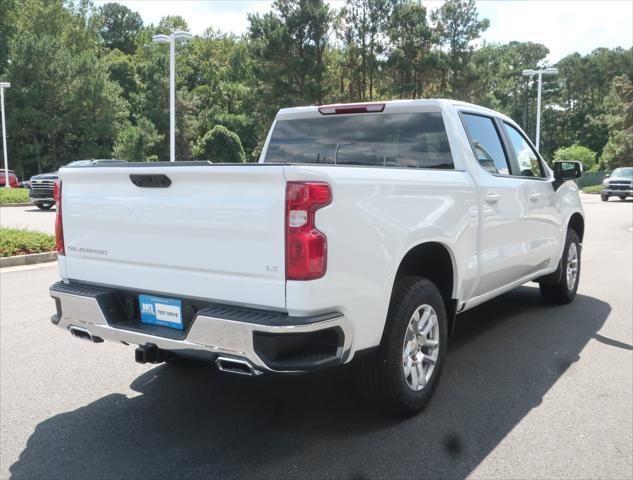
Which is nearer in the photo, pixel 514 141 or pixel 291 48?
pixel 514 141

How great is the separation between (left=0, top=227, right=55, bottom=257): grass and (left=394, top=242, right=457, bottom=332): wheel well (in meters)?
7.92

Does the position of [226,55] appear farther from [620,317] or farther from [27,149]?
[620,317]

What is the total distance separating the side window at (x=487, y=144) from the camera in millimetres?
4703

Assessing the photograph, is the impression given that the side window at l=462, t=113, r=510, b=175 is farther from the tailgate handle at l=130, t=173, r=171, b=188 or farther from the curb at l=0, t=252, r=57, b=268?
the curb at l=0, t=252, r=57, b=268

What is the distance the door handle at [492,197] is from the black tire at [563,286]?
2227mm

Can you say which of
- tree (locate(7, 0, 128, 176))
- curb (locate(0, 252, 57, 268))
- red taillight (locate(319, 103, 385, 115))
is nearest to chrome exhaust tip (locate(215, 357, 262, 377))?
red taillight (locate(319, 103, 385, 115))

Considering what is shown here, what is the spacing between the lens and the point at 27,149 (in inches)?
1858

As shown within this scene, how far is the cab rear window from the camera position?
455 centimetres

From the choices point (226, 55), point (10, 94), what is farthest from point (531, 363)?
point (226, 55)

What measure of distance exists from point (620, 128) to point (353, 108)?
6320 centimetres

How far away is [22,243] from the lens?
10.1 m

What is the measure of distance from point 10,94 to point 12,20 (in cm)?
1183

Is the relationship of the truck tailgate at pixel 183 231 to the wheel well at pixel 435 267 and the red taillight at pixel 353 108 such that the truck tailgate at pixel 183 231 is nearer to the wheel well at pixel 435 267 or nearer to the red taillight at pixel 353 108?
the wheel well at pixel 435 267

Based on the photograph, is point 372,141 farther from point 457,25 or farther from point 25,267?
point 457,25
